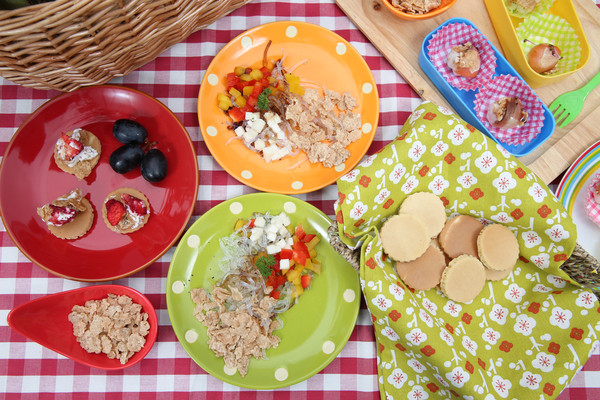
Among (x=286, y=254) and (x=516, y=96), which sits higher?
(x=516, y=96)

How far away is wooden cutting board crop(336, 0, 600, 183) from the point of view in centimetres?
162

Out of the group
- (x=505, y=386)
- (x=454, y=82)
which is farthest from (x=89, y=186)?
(x=505, y=386)

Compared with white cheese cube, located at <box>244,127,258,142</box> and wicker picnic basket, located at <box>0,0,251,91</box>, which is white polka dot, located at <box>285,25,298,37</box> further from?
white cheese cube, located at <box>244,127,258,142</box>

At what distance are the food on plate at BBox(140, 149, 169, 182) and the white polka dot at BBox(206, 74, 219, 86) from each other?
0.99ft

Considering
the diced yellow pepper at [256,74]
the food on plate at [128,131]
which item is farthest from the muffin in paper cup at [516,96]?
the food on plate at [128,131]

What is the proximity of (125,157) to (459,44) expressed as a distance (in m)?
1.24

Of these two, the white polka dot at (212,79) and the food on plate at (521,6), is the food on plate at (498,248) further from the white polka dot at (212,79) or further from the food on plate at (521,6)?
the white polka dot at (212,79)

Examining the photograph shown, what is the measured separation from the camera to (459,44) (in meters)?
1.63

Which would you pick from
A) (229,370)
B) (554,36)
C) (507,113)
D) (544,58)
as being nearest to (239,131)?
(229,370)

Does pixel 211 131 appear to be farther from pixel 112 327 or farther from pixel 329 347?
pixel 329 347

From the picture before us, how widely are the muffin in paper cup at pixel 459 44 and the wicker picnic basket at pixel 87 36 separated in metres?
0.75

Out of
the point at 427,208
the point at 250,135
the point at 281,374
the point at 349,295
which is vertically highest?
the point at 250,135

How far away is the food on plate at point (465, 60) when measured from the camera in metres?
1.57

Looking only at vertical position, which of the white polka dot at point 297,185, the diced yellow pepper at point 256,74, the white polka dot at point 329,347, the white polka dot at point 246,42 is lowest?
the white polka dot at point 329,347
